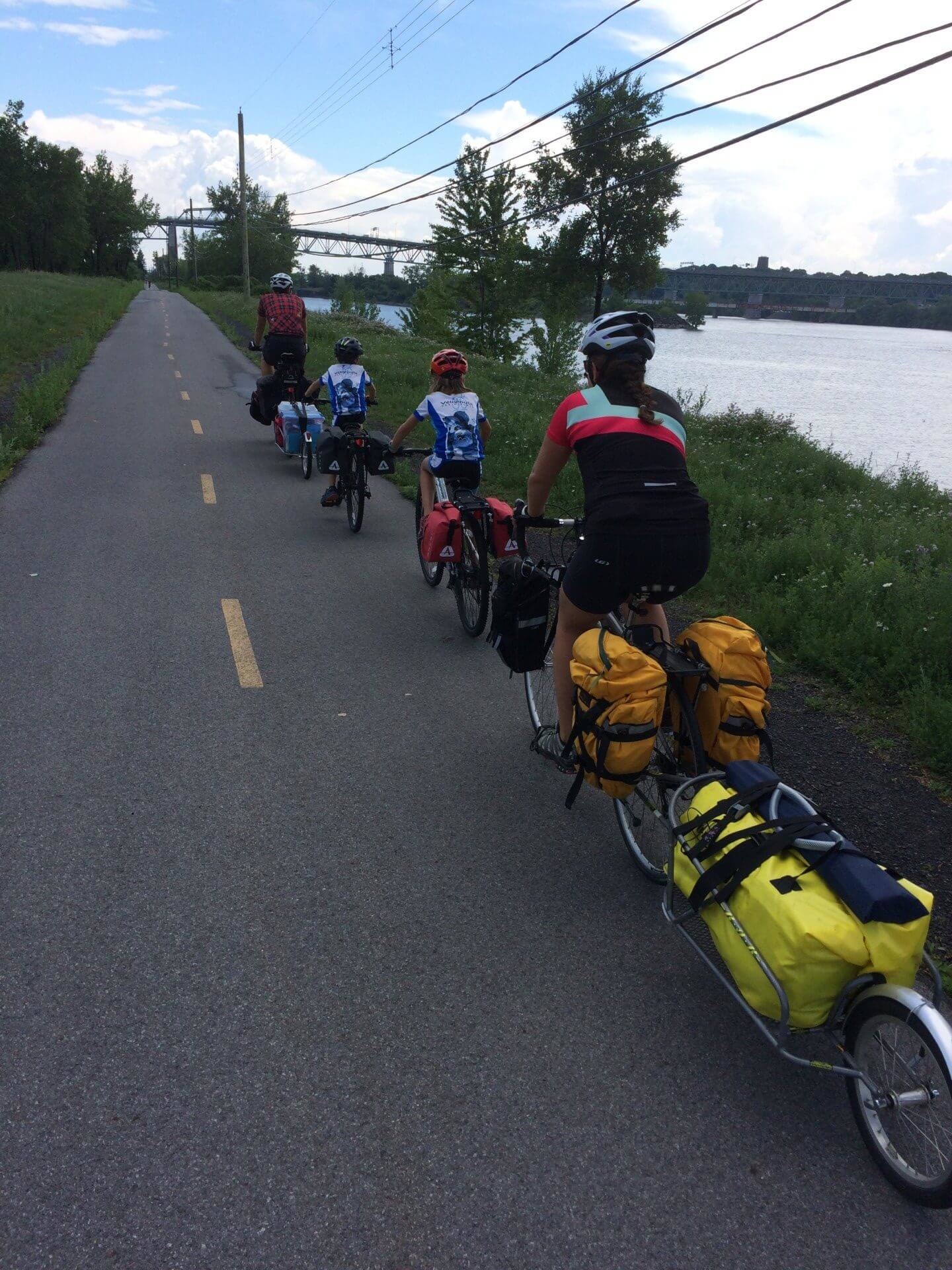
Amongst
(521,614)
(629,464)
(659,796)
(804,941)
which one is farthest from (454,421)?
(804,941)

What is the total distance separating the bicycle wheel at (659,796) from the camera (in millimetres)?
3656

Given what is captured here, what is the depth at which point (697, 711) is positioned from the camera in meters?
3.74

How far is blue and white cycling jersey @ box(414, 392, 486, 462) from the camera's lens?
7.16 meters

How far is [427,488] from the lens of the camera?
7.66 meters

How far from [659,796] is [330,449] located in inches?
283

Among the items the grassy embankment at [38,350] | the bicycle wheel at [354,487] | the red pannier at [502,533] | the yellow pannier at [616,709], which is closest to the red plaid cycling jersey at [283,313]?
the grassy embankment at [38,350]

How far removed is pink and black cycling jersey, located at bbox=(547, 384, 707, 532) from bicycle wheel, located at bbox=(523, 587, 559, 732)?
1236 mm

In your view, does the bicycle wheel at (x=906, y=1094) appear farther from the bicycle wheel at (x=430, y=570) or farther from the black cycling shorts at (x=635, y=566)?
the bicycle wheel at (x=430, y=570)

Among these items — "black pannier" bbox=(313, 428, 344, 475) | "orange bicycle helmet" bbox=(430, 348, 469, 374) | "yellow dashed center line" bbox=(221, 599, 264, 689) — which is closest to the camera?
"yellow dashed center line" bbox=(221, 599, 264, 689)

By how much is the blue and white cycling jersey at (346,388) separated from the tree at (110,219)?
12822 centimetres

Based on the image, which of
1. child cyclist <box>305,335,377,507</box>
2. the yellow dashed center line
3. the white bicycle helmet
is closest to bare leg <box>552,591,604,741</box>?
the white bicycle helmet

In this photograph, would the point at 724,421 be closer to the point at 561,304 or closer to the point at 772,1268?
the point at 772,1268

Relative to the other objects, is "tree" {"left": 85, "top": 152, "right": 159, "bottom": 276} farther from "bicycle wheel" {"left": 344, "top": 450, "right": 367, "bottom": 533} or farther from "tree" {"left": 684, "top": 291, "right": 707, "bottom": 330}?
"bicycle wheel" {"left": 344, "top": 450, "right": 367, "bottom": 533}

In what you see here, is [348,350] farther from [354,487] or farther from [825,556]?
[825,556]
